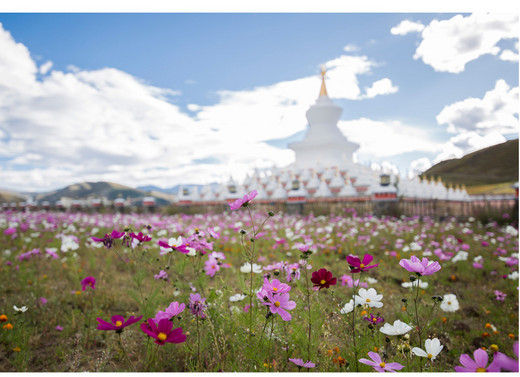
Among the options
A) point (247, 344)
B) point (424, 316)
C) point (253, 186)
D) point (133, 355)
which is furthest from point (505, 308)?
point (253, 186)

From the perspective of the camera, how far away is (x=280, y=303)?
137cm

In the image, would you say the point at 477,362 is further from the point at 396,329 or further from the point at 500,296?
the point at 500,296

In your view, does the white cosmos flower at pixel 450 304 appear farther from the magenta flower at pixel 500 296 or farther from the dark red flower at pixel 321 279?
the dark red flower at pixel 321 279

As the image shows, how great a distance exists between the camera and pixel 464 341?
8.54 ft

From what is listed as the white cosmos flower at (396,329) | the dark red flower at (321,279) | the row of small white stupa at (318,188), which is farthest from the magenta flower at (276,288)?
the row of small white stupa at (318,188)

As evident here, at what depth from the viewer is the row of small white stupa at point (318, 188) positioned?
13.4m

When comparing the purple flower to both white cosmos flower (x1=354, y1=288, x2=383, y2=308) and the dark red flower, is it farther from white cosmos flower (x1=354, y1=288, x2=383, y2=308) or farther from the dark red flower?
white cosmos flower (x1=354, y1=288, x2=383, y2=308)

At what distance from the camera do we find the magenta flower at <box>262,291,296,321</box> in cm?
133

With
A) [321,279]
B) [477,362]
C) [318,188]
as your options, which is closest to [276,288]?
[321,279]

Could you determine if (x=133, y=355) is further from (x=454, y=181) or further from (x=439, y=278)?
(x=454, y=181)

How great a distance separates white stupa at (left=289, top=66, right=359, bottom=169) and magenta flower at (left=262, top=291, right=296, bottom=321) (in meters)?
20.1

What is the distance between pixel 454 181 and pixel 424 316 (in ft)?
53.1

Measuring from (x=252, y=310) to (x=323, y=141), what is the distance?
20638mm

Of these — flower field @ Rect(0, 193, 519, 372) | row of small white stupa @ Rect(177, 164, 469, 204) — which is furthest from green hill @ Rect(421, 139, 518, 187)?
row of small white stupa @ Rect(177, 164, 469, 204)
